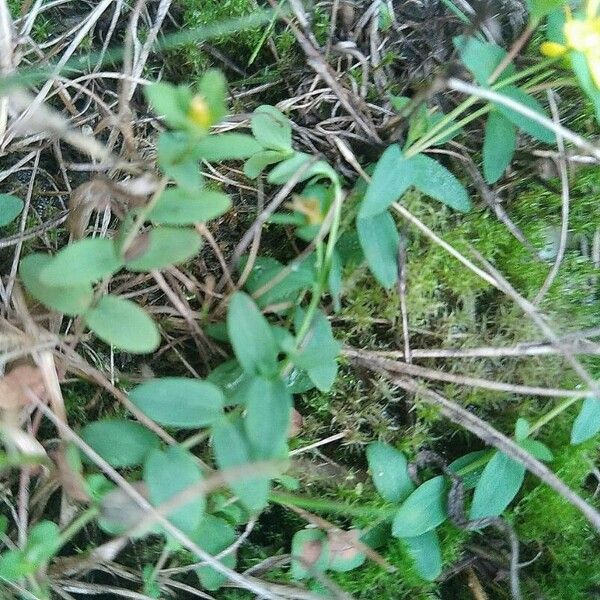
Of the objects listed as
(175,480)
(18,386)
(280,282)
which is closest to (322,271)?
(280,282)

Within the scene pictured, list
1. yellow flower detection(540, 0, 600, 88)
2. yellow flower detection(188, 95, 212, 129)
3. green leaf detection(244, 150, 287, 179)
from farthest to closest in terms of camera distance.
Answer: green leaf detection(244, 150, 287, 179) → yellow flower detection(540, 0, 600, 88) → yellow flower detection(188, 95, 212, 129)

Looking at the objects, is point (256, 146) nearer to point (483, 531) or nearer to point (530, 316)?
point (530, 316)

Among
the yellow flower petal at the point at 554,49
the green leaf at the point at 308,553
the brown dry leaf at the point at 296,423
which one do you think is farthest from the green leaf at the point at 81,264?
the yellow flower petal at the point at 554,49

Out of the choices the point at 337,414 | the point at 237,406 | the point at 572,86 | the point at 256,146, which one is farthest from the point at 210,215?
the point at 572,86

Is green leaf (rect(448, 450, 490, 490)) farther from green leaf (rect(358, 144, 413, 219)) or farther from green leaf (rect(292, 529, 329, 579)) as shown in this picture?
green leaf (rect(358, 144, 413, 219))

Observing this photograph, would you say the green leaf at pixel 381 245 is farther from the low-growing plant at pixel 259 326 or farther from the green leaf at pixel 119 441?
the green leaf at pixel 119 441

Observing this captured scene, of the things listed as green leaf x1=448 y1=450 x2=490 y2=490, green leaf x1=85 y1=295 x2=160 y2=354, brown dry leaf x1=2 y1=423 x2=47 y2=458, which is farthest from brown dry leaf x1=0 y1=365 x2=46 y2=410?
green leaf x1=448 y1=450 x2=490 y2=490
